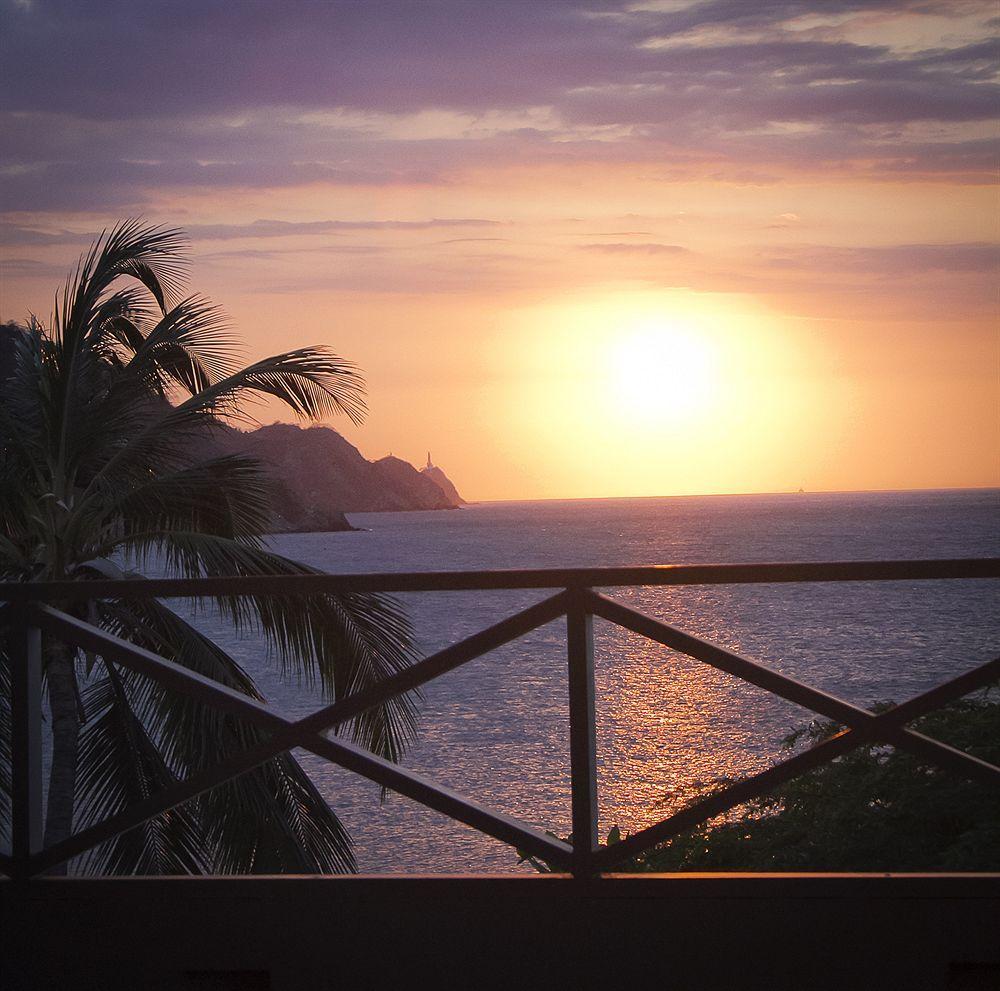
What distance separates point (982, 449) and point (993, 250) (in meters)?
12.8

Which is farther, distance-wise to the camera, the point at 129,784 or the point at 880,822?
the point at 880,822

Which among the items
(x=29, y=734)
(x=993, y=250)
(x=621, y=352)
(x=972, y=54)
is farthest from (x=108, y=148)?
(x=993, y=250)

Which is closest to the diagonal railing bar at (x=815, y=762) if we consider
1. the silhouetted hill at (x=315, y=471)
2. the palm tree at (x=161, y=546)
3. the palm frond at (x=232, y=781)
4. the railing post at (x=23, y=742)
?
the railing post at (x=23, y=742)

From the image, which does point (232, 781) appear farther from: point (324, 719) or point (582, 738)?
point (582, 738)

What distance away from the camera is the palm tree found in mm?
8391

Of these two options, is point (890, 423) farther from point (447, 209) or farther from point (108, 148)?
point (108, 148)

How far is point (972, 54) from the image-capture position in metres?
20.0

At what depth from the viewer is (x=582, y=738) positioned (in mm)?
3100

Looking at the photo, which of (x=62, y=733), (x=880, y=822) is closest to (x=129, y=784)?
(x=62, y=733)

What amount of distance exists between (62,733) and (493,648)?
22.4 feet

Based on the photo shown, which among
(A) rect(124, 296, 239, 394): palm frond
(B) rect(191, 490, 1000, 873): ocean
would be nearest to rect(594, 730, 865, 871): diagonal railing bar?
(A) rect(124, 296, 239, 394): palm frond

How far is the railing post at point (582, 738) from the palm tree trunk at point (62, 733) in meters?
6.46

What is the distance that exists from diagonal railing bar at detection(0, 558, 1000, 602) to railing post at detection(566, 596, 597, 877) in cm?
11
